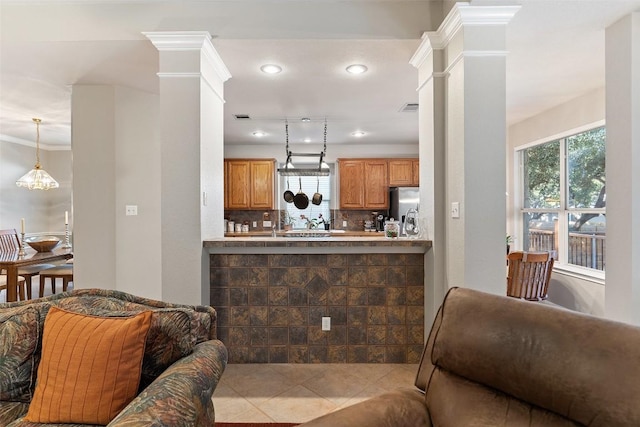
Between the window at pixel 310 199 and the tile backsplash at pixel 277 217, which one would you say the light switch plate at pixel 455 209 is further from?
the window at pixel 310 199

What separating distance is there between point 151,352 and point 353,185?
17.5ft

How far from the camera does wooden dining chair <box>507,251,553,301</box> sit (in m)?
3.65

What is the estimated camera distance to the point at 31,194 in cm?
675

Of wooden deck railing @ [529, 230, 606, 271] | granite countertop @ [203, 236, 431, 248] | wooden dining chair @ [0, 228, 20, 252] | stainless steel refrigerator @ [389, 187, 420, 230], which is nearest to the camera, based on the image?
granite countertop @ [203, 236, 431, 248]

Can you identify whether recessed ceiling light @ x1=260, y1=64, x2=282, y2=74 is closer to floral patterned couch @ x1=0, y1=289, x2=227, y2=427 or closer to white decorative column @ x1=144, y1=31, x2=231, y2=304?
white decorative column @ x1=144, y1=31, x2=231, y2=304

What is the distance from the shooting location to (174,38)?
8.27ft

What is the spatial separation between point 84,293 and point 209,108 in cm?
170

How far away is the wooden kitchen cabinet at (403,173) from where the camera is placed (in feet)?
20.9

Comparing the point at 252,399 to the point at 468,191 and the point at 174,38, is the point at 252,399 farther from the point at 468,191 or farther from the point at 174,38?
the point at 174,38

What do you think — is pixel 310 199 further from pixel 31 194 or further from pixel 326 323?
pixel 31 194

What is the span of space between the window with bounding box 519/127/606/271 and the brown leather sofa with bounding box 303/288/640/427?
3.65m

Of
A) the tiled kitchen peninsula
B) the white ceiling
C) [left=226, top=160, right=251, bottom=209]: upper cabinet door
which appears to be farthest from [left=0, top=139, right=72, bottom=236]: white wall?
the tiled kitchen peninsula

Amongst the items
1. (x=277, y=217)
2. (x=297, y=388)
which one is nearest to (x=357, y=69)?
(x=297, y=388)

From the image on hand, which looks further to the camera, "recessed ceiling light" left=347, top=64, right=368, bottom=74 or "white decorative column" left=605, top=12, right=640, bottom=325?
"recessed ceiling light" left=347, top=64, right=368, bottom=74
